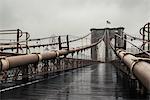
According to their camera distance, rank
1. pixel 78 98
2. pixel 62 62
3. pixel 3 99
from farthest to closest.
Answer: pixel 62 62, pixel 78 98, pixel 3 99

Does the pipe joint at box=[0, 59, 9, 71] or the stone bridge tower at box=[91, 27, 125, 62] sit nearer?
the pipe joint at box=[0, 59, 9, 71]

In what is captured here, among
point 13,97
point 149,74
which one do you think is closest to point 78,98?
point 13,97

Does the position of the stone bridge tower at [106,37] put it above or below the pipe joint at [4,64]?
above

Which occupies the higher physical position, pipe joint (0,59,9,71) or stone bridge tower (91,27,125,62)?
stone bridge tower (91,27,125,62)

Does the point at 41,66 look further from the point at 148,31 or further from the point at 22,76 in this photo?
the point at 148,31

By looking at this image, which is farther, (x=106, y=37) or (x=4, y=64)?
(x=106, y=37)

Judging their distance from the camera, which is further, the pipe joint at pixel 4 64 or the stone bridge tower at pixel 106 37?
the stone bridge tower at pixel 106 37

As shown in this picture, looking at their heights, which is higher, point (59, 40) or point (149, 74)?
point (59, 40)

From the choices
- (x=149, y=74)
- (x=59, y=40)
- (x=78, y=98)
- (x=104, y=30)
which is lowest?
(x=78, y=98)

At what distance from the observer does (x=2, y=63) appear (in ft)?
29.6

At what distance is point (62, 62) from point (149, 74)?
18756mm

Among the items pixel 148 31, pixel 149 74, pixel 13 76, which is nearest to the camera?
pixel 149 74

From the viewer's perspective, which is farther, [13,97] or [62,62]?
[62,62]

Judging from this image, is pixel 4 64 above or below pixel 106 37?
below
